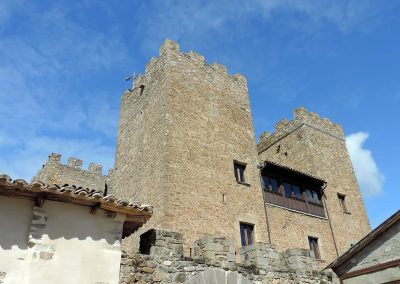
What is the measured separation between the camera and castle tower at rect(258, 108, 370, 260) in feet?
56.0

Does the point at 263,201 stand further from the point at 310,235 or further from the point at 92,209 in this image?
the point at 92,209

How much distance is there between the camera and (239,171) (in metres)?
16.5

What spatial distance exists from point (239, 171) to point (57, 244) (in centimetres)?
1069

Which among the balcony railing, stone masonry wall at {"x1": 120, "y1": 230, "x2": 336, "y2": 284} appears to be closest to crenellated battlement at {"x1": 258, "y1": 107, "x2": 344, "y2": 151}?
the balcony railing

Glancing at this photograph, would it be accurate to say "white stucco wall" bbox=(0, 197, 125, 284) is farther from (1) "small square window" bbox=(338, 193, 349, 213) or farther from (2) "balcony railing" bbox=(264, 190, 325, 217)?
(1) "small square window" bbox=(338, 193, 349, 213)

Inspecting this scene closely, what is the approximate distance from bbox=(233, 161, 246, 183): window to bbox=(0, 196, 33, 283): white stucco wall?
10.5 m

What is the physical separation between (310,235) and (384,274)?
27.5 feet

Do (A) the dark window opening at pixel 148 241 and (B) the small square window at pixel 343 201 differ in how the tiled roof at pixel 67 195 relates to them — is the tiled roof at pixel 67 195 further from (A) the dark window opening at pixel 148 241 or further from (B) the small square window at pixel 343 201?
(B) the small square window at pixel 343 201

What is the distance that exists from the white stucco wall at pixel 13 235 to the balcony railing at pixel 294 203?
1187 centimetres

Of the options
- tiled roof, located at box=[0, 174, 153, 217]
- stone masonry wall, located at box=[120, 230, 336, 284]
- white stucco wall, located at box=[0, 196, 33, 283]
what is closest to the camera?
white stucco wall, located at box=[0, 196, 33, 283]

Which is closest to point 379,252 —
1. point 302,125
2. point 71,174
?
point 302,125

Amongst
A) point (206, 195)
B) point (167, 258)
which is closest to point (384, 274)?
point (167, 258)

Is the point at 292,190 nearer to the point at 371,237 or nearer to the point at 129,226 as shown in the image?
the point at 371,237

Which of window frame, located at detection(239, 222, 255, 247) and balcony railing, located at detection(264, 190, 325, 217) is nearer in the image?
window frame, located at detection(239, 222, 255, 247)
